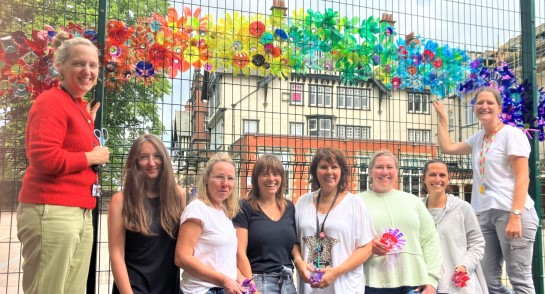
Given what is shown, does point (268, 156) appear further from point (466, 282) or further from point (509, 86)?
point (509, 86)

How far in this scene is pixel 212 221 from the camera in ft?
9.28

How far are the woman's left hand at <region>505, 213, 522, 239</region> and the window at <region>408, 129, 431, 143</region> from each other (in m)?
1.52

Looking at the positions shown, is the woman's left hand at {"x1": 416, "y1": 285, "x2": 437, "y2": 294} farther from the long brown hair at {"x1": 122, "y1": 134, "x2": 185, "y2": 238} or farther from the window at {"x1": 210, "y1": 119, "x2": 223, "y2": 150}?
the window at {"x1": 210, "y1": 119, "x2": 223, "y2": 150}

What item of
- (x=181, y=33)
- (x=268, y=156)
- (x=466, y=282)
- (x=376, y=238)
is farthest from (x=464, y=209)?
(x=181, y=33)

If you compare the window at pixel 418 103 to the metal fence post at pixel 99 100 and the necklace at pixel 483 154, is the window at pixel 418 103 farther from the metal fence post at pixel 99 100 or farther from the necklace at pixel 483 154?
the metal fence post at pixel 99 100

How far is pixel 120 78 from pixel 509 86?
3.81 metres

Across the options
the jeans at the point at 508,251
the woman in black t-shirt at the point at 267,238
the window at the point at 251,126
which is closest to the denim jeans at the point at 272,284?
the woman in black t-shirt at the point at 267,238

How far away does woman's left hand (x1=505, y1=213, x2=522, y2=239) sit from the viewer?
359cm

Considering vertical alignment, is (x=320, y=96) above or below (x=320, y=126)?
above

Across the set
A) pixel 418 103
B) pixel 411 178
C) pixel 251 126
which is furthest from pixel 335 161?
pixel 418 103

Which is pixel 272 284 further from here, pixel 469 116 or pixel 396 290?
pixel 469 116

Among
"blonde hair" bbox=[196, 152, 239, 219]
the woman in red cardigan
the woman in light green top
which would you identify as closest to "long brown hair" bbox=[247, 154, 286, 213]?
"blonde hair" bbox=[196, 152, 239, 219]

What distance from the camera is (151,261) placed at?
2.80m

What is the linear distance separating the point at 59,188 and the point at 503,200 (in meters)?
3.06
